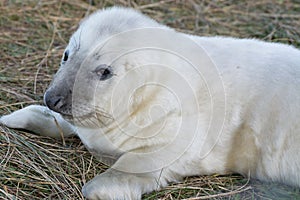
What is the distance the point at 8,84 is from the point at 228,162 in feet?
5.43

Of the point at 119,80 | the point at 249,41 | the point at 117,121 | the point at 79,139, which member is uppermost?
the point at 249,41

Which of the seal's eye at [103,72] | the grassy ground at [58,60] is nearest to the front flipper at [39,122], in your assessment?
the grassy ground at [58,60]

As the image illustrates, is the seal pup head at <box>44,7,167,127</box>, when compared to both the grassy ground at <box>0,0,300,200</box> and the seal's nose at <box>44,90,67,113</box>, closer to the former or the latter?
the seal's nose at <box>44,90,67,113</box>

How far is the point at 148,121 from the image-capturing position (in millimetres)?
2963

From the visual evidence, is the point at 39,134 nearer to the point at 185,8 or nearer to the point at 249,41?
the point at 249,41

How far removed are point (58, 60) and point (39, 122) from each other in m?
1.10

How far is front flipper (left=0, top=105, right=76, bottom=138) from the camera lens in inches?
133

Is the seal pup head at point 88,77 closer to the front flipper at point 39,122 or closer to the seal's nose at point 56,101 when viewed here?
the seal's nose at point 56,101

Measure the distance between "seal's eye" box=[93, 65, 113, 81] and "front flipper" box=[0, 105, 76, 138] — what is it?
61 centimetres

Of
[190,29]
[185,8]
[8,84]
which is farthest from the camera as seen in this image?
[185,8]

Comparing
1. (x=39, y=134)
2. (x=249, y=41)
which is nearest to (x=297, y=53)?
(x=249, y=41)

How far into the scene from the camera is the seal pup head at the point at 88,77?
284cm

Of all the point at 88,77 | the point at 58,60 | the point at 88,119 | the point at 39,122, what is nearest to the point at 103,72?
the point at 88,77

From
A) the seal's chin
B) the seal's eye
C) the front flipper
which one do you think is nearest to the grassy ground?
the front flipper
